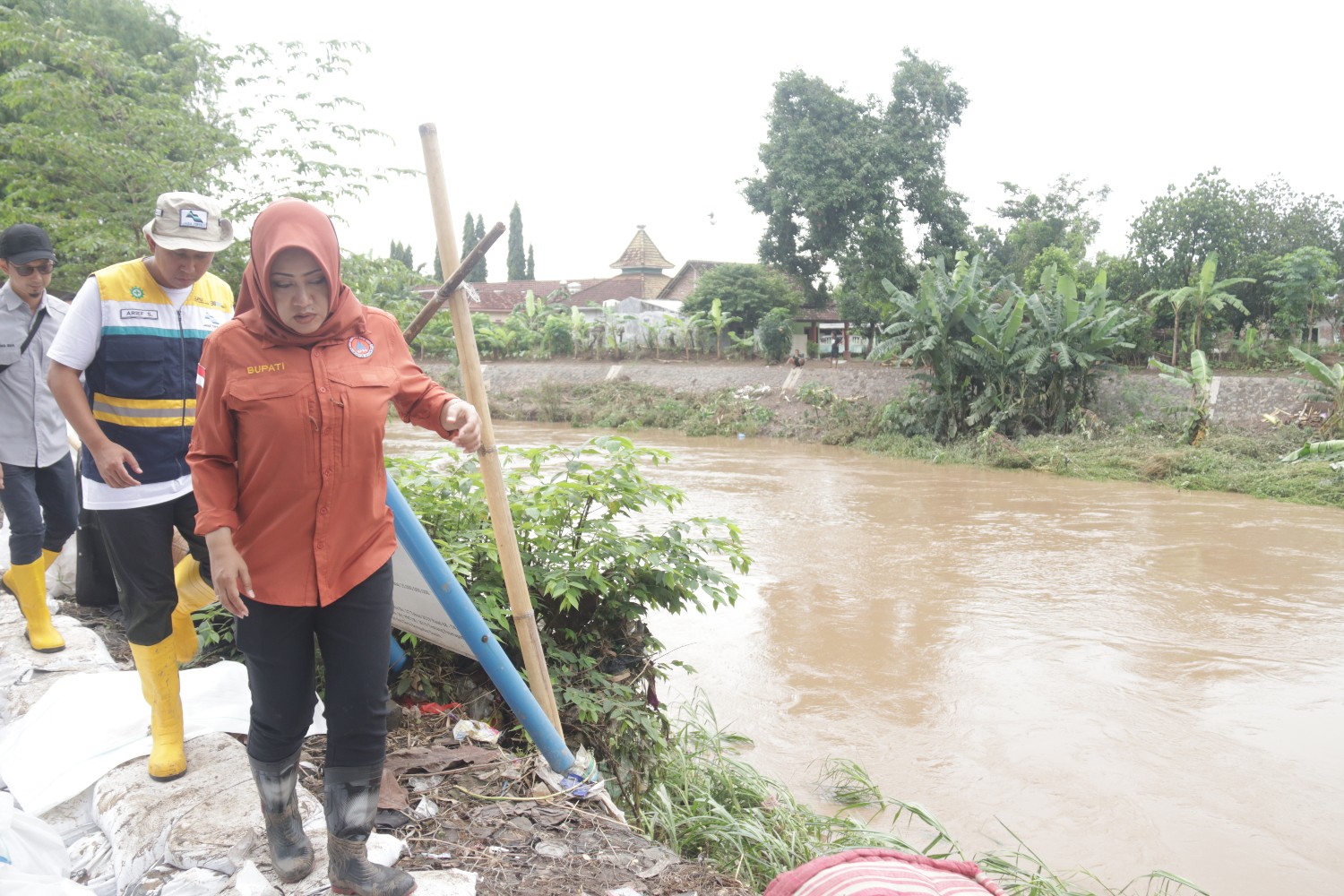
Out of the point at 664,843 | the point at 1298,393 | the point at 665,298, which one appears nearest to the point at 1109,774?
the point at 664,843

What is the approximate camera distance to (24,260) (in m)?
3.03

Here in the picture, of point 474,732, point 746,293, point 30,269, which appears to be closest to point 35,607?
point 30,269

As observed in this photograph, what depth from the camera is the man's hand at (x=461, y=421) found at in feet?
6.37

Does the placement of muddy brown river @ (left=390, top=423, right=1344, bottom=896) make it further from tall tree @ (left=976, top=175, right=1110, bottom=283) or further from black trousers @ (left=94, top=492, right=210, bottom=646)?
tall tree @ (left=976, top=175, right=1110, bottom=283)

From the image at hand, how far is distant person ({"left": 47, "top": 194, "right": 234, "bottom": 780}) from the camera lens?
7.29ft

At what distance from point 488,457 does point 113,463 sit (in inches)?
34.3

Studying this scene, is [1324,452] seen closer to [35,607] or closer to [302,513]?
[302,513]

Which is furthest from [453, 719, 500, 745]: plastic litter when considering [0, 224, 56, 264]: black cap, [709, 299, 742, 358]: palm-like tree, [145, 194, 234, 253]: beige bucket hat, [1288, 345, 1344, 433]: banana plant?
[709, 299, 742, 358]: palm-like tree

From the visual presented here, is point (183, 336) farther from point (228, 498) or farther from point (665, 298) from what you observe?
point (665, 298)

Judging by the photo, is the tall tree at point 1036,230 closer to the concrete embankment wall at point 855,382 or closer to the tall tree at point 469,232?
the concrete embankment wall at point 855,382

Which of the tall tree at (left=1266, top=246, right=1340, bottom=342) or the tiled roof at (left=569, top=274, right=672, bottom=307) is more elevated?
the tiled roof at (left=569, top=274, right=672, bottom=307)

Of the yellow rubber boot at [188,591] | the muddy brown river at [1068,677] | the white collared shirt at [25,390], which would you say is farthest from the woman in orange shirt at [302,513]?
the muddy brown river at [1068,677]

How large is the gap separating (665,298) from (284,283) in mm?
32192

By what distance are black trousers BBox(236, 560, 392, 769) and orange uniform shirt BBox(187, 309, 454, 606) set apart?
0.06 metres
